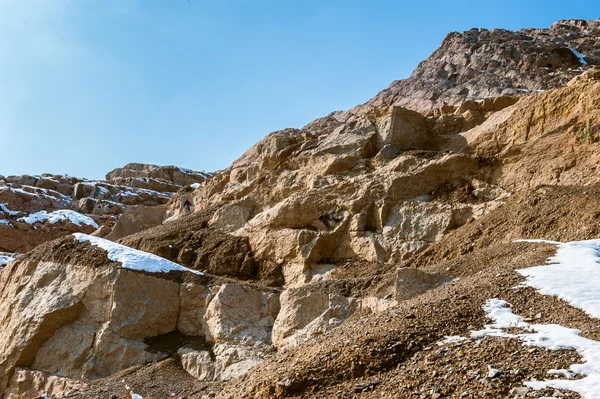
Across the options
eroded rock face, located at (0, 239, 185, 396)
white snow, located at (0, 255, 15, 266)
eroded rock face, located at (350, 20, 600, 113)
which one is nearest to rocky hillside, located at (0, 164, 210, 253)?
white snow, located at (0, 255, 15, 266)

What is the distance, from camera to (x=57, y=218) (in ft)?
178

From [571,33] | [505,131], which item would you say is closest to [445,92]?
[571,33]

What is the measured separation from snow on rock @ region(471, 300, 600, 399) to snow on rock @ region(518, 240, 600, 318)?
1.01m

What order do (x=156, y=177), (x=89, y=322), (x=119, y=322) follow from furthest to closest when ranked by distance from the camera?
(x=156, y=177) < (x=89, y=322) < (x=119, y=322)

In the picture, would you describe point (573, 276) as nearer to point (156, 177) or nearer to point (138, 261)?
point (138, 261)

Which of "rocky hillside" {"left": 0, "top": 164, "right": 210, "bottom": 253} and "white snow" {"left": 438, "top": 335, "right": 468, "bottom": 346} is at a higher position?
"rocky hillside" {"left": 0, "top": 164, "right": 210, "bottom": 253}

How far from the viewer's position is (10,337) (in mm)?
17516

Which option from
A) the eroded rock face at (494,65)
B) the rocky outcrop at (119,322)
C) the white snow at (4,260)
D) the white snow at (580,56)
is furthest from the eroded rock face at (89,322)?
the white snow at (580,56)

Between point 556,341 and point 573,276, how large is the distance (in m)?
3.20

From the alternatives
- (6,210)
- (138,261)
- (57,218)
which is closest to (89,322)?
(138,261)

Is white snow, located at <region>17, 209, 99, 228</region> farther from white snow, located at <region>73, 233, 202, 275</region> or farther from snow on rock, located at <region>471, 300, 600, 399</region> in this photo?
snow on rock, located at <region>471, 300, 600, 399</region>

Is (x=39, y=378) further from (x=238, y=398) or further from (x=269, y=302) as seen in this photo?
(x=238, y=398)

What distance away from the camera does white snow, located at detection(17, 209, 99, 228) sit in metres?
54.0

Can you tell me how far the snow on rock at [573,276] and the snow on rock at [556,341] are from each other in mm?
1014
